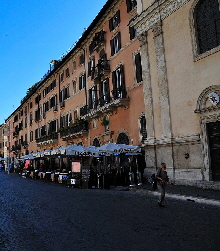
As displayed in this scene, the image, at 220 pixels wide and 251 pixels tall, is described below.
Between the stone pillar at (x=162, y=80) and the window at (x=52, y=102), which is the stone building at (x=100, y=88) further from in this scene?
the stone pillar at (x=162, y=80)

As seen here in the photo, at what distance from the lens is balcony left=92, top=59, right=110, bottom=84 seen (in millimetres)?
23766

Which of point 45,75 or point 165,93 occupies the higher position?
point 45,75

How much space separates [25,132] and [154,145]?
41122 millimetres

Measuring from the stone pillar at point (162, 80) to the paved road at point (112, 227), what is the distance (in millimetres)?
6780

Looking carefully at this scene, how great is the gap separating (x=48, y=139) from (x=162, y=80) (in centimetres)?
2513

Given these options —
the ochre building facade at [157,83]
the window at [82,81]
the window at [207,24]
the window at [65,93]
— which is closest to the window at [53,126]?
the window at [65,93]

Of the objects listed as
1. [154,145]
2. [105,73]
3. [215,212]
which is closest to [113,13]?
[105,73]

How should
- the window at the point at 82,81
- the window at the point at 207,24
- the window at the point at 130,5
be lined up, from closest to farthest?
the window at the point at 207,24 → the window at the point at 130,5 → the window at the point at 82,81

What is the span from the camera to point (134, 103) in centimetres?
2012

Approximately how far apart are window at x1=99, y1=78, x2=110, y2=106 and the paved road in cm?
1486

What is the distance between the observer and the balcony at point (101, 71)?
78.0 feet

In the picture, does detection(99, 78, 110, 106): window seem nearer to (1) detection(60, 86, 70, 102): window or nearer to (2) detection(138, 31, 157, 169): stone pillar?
(2) detection(138, 31, 157, 169): stone pillar

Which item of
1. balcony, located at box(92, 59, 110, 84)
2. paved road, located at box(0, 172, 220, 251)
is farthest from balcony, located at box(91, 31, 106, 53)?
paved road, located at box(0, 172, 220, 251)

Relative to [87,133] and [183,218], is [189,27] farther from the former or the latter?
[87,133]
